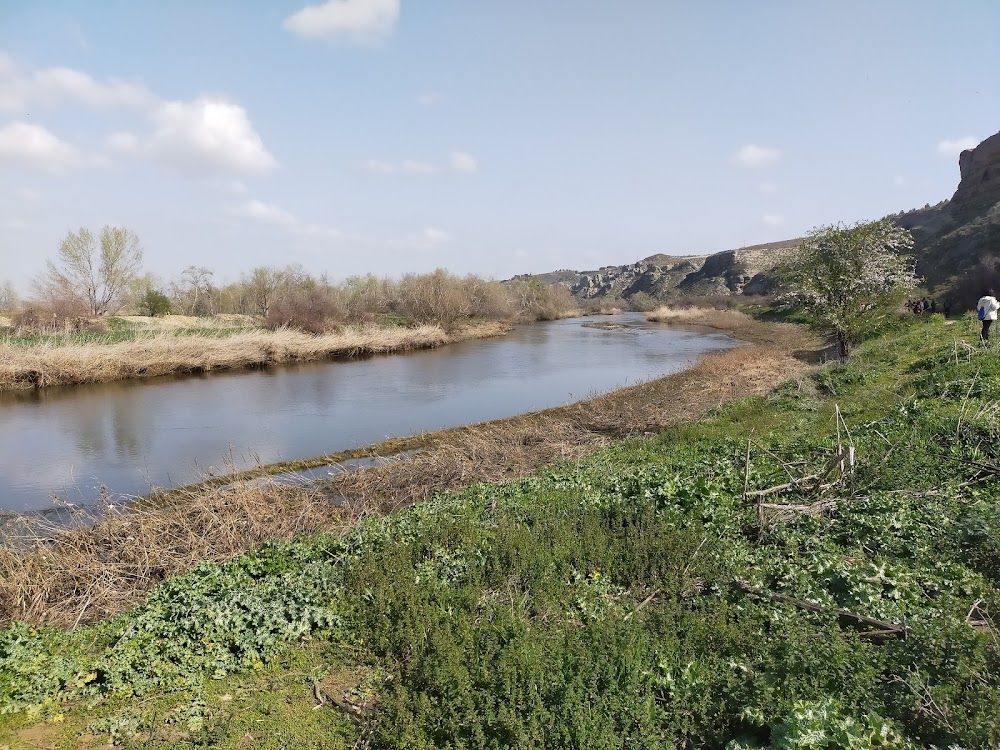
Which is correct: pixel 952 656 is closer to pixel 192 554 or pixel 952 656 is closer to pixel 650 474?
pixel 650 474

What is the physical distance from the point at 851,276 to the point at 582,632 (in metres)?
21.2

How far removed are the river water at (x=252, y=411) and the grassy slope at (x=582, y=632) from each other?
6.62 meters

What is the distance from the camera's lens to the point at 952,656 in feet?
12.9

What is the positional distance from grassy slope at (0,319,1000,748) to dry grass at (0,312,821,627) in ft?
3.63

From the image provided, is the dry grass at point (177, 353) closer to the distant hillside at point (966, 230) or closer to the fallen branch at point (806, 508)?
the fallen branch at point (806, 508)

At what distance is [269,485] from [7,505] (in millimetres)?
5157

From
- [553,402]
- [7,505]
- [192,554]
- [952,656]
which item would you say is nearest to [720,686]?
[952,656]

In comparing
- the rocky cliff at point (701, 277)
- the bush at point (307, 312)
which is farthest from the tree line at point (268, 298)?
the rocky cliff at point (701, 277)

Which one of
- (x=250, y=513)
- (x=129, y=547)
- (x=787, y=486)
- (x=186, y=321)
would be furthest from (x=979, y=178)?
(x=129, y=547)

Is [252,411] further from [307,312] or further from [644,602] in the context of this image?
[307,312]

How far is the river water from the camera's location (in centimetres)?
1377

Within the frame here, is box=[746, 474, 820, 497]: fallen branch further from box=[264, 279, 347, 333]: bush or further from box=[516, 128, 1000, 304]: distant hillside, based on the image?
box=[264, 279, 347, 333]: bush

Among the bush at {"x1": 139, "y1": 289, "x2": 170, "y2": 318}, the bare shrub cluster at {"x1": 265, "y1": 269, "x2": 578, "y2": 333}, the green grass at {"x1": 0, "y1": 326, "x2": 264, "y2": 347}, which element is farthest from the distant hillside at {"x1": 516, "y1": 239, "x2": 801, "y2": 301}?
the green grass at {"x1": 0, "y1": 326, "x2": 264, "y2": 347}

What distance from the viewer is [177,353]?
91.7ft
